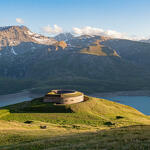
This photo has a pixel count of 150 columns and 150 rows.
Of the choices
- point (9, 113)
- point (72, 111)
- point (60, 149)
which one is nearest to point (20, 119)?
point (9, 113)

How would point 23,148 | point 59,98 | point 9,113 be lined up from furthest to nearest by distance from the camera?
point 59,98, point 9,113, point 23,148

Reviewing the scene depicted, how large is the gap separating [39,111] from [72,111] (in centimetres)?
1395

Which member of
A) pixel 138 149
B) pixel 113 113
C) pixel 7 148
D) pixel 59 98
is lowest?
pixel 113 113

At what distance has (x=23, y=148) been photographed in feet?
88.8

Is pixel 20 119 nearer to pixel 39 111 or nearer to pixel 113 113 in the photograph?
pixel 39 111

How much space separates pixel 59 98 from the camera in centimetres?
9350

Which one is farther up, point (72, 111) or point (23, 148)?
point (23, 148)

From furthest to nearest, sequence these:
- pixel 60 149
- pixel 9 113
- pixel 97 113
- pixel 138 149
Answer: pixel 97 113 → pixel 9 113 → pixel 60 149 → pixel 138 149

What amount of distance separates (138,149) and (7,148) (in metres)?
17.7

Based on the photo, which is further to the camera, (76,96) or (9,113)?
(76,96)

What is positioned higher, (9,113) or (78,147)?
(78,147)

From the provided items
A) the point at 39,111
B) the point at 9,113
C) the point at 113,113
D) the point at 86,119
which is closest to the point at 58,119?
the point at 86,119

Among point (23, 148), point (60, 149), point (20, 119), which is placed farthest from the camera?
point (20, 119)

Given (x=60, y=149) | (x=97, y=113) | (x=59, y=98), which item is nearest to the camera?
(x=60, y=149)
